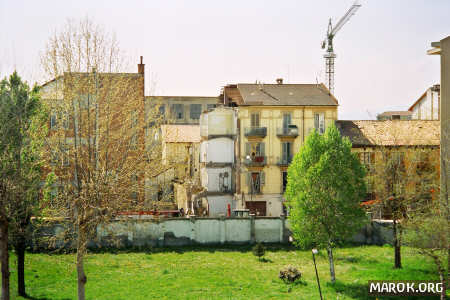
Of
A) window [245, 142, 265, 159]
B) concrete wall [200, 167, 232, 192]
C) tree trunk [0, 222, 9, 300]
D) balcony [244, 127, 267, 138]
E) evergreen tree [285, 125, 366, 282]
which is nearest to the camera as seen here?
tree trunk [0, 222, 9, 300]

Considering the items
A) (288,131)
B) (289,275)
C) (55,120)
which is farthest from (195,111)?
(55,120)

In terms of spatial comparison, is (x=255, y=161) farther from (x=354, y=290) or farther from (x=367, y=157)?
(x=354, y=290)

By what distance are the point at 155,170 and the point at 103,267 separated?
29.3 ft

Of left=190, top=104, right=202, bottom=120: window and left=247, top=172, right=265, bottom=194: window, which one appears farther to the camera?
left=190, top=104, right=202, bottom=120: window

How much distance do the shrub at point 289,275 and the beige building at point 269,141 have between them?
632 inches

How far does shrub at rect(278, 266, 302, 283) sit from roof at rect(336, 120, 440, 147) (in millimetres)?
18236

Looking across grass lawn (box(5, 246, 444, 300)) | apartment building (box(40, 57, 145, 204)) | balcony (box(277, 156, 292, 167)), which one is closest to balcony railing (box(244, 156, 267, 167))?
balcony (box(277, 156, 292, 167))

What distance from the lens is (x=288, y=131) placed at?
4156 cm

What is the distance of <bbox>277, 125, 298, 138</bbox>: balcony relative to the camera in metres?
41.3

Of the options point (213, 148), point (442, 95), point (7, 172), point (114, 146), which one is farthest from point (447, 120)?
point (213, 148)

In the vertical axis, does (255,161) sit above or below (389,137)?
below

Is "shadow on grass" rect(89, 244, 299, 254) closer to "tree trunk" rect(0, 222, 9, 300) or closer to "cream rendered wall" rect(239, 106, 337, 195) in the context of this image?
"cream rendered wall" rect(239, 106, 337, 195)

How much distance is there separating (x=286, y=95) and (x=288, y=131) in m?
3.40

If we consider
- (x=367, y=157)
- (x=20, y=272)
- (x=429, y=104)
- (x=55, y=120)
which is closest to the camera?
(x=55, y=120)
